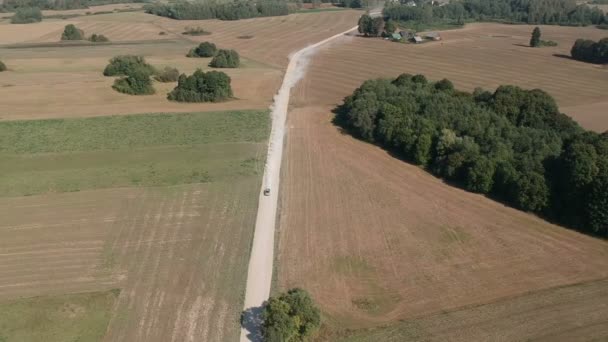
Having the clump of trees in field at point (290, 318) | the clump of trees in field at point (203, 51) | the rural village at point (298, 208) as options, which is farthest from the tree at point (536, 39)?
the clump of trees in field at point (290, 318)

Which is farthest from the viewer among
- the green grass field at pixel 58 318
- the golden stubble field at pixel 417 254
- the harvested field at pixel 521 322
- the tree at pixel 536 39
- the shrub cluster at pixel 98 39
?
the shrub cluster at pixel 98 39

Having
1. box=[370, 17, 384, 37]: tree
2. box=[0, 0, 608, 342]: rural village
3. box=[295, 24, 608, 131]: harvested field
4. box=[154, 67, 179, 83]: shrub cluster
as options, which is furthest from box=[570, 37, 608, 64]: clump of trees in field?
box=[154, 67, 179, 83]: shrub cluster


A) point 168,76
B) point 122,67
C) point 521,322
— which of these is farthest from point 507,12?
point 521,322

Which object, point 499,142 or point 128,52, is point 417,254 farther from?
point 128,52

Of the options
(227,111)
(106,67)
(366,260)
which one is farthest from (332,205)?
(106,67)

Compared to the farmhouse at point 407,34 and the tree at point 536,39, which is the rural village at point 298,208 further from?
the farmhouse at point 407,34

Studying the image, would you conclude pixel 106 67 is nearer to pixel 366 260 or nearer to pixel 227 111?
pixel 227 111
